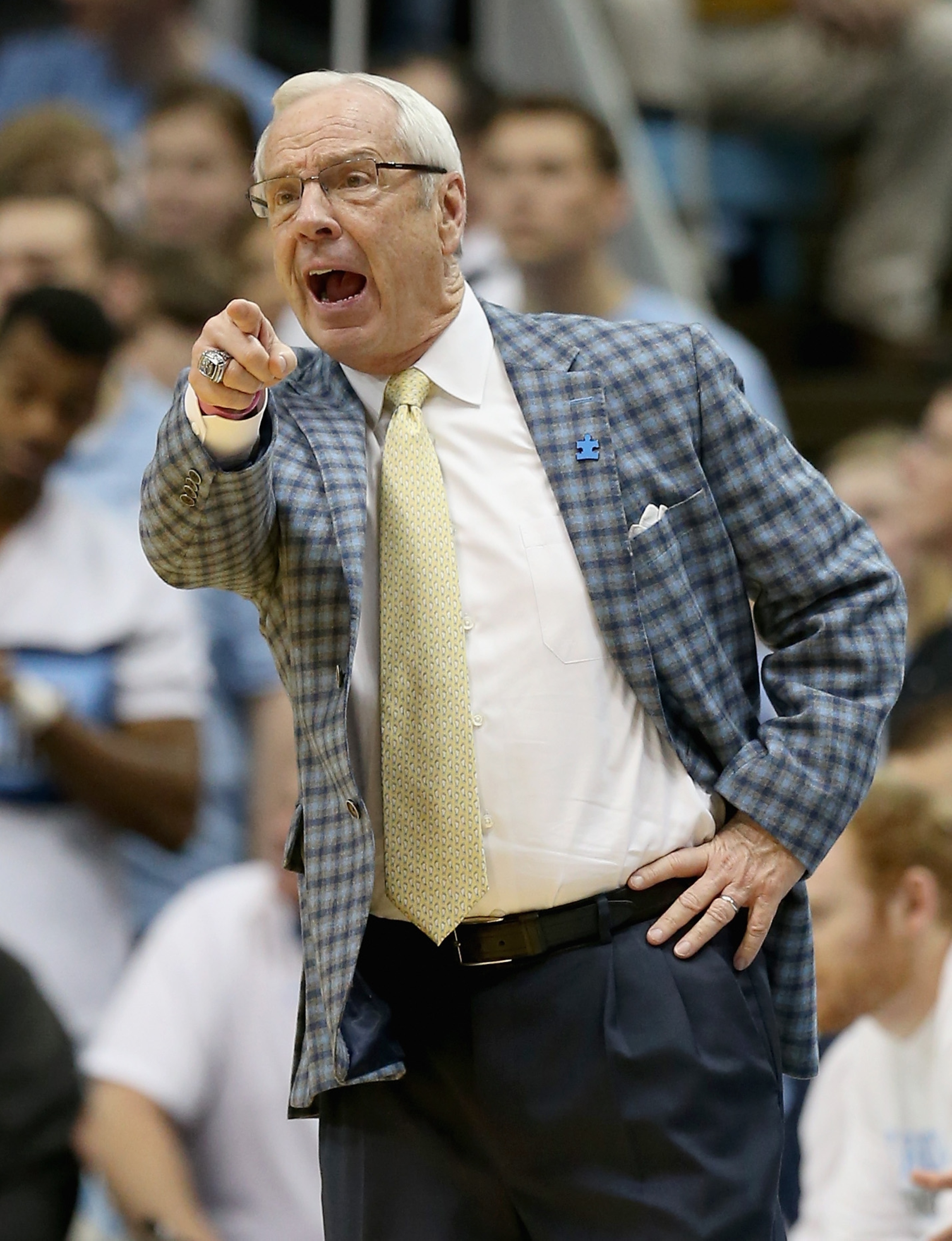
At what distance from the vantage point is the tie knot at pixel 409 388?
2.10 metres

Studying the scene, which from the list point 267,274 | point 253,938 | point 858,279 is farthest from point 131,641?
point 858,279

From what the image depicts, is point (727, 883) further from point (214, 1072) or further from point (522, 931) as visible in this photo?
point (214, 1072)

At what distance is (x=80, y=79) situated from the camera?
564 cm

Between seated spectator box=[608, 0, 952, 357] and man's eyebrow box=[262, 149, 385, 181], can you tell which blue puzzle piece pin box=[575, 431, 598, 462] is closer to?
man's eyebrow box=[262, 149, 385, 181]

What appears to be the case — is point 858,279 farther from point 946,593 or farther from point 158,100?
point 158,100

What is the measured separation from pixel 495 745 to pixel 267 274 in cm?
300

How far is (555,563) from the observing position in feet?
6.70

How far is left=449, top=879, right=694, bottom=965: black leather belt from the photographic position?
2023mm

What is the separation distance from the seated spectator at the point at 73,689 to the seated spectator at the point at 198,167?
1.11 meters

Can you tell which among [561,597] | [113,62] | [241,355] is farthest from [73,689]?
[113,62]

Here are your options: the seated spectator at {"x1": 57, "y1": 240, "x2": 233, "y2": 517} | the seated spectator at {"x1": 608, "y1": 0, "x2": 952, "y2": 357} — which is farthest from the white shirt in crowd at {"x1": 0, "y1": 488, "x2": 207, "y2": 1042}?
the seated spectator at {"x1": 608, "y1": 0, "x2": 952, "y2": 357}

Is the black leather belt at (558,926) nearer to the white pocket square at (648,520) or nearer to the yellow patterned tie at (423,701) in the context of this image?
the yellow patterned tie at (423,701)

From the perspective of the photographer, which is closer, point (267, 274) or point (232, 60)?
point (267, 274)

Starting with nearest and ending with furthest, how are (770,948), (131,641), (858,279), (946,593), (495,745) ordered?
(495,745) → (770,948) → (131,641) → (946,593) → (858,279)
